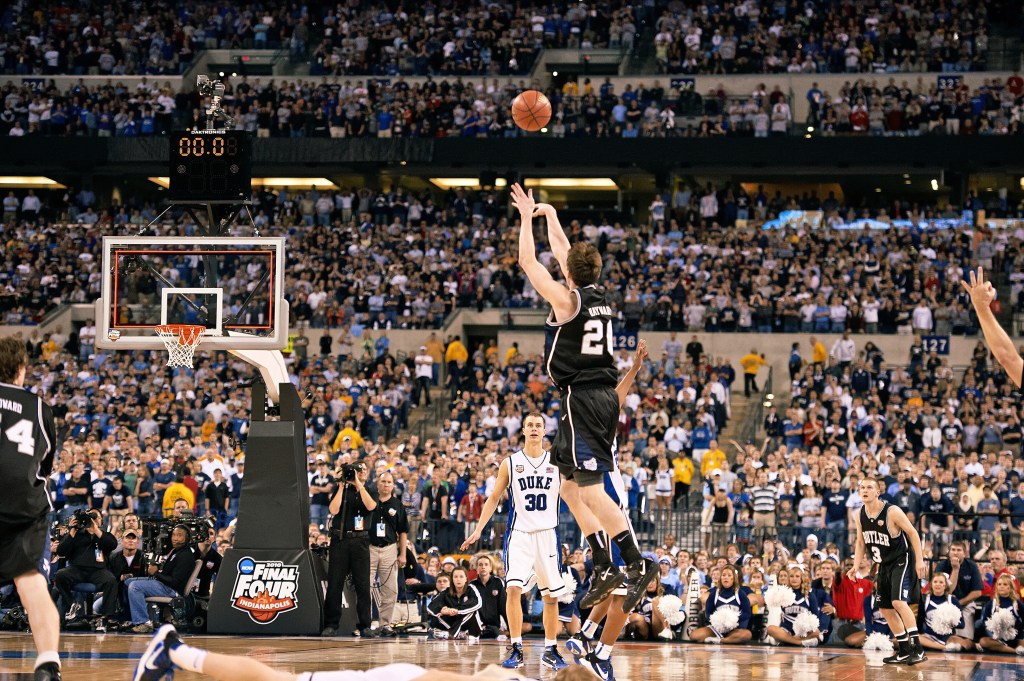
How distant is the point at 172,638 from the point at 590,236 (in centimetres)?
3119

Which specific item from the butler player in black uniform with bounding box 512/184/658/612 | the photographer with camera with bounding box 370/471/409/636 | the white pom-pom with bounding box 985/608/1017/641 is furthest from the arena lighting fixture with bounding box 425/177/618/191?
the butler player in black uniform with bounding box 512/184/658/612

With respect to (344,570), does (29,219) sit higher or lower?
higher

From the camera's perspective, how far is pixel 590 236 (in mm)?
38375

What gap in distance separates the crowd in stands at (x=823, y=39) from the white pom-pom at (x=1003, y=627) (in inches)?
1035

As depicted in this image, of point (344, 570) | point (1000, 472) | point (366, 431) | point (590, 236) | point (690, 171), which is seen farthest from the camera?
point (690, 171)

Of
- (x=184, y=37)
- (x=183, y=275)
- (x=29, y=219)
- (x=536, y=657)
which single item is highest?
(x=184, y=37)

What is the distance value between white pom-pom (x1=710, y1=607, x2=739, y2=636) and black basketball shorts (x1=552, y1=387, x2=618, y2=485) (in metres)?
8.13

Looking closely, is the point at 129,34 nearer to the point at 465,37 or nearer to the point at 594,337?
the point at 465,37

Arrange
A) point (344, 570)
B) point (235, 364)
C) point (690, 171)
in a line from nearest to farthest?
point (344, 570) < point (235, 364) < point (690, 171)

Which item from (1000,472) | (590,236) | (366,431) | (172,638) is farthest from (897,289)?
(172,638)

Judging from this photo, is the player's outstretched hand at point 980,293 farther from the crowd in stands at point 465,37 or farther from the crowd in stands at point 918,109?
the crowd in stands at point 465,37

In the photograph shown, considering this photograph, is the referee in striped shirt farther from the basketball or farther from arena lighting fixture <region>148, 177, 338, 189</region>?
arena lighting fixture <region>148, 177, 338, 189</region>

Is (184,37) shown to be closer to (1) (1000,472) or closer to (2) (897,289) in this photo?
(2) (897,289)

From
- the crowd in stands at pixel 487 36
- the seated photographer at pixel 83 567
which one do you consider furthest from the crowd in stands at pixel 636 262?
the seated photographer at pixel 83 567
